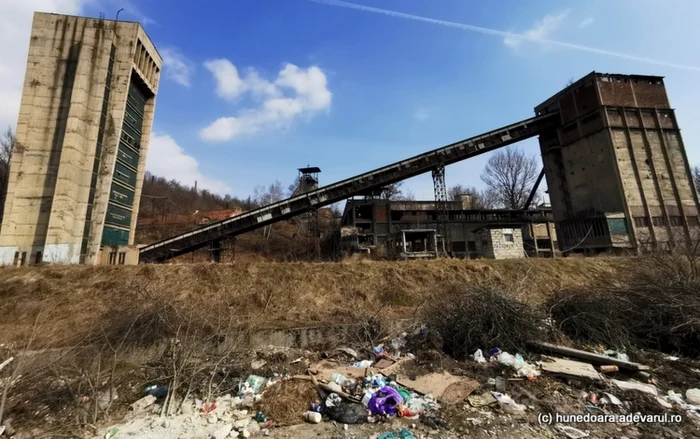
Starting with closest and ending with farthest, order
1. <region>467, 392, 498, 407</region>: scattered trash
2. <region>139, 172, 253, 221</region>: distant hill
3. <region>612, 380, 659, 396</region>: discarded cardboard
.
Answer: <region>467, 392, 498, 407</region>: scattered trash
<region>612, 380, 659, 396</region>: discarded cardboard
<region>139, 172, 253, 221</region>: distant hill

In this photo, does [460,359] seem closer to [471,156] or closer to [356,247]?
[471,156]

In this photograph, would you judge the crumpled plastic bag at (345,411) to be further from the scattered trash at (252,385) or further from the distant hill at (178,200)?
the distant hill at (178,200)

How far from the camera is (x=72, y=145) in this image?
50.0 ft

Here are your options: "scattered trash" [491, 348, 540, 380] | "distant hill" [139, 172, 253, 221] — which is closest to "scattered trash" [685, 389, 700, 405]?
"scattered trash" [491, 348, 540, 380]

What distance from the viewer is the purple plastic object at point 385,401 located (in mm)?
4488

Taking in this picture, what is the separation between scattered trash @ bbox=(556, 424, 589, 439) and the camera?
149 inches

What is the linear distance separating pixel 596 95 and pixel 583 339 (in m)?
27.0

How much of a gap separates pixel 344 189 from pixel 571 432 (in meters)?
20.3

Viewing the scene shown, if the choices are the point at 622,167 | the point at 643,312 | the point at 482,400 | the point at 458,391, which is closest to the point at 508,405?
the point at 482,400

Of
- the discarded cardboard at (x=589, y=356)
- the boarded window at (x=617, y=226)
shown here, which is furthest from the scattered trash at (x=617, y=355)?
the boarded window at (x=617, y=226)

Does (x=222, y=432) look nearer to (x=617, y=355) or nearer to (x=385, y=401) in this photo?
(x=385, y=401)

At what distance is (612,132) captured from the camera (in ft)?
79.5

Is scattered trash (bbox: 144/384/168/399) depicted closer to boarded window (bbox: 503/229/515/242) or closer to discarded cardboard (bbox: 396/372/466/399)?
discarded cardboard (bbox: 396/372/466/399)

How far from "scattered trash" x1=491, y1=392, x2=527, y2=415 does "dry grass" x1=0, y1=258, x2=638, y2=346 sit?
16.3 ft
